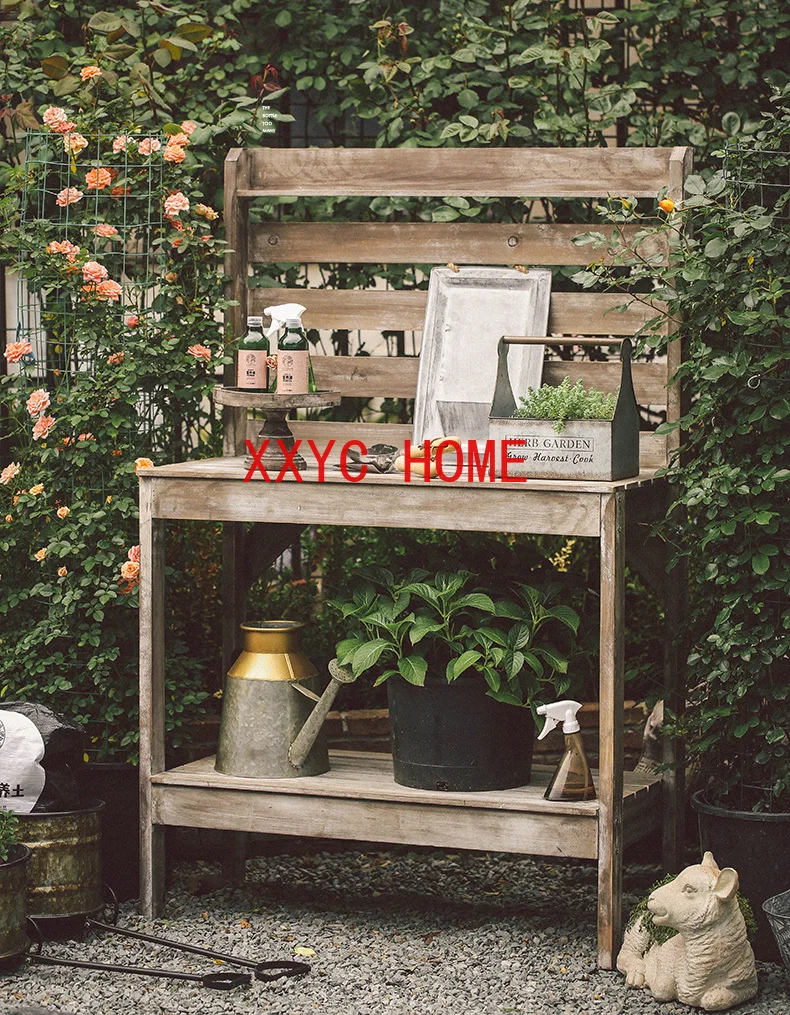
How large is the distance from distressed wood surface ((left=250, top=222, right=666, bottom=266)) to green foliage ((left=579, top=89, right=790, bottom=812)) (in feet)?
1.03

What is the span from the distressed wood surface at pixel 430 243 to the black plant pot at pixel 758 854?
1576 millimetres

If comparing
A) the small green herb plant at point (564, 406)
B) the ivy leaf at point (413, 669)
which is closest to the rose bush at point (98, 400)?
the ivy leaf at point (413, 669)

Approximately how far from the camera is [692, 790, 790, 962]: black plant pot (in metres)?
3.99

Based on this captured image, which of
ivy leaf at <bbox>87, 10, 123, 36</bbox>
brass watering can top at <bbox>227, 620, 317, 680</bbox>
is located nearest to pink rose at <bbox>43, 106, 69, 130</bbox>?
ivy leaf at <bbox>87, 10, 123, 36</bbox>

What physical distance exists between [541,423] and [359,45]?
2025 millimetres

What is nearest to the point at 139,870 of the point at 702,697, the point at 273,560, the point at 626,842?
the point at 273,560

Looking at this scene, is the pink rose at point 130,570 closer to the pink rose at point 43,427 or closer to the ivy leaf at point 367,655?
the pink rose at point 43,427

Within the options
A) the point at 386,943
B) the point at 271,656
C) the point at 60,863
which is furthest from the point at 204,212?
the point at 386,943

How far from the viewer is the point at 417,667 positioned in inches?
160

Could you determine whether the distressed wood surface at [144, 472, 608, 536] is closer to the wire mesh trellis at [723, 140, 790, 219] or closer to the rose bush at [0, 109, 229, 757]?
the rose bush at [0, 109, 229, 757]

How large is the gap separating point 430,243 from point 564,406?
887 mm

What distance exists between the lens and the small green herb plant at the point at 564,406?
13.1 feet

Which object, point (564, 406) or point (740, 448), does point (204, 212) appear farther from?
point (740, 448)

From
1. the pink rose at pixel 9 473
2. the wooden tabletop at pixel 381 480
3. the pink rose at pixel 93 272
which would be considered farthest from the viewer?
the pink rose at pixel 9 473
